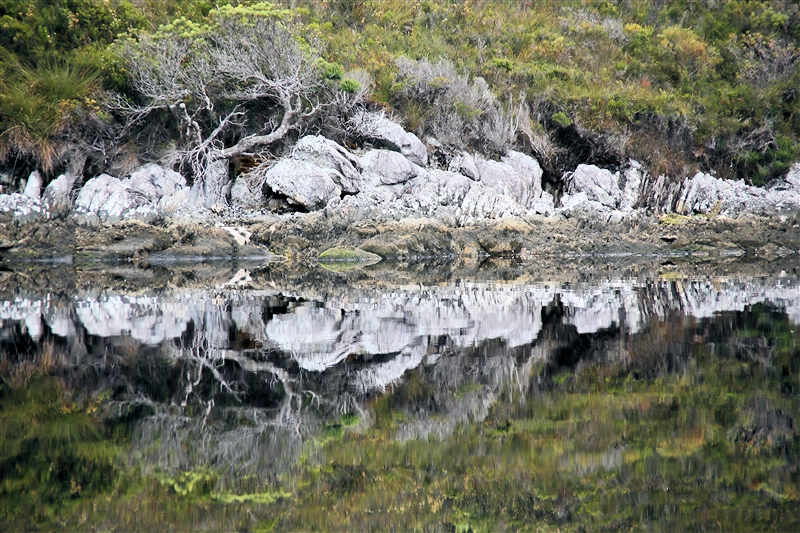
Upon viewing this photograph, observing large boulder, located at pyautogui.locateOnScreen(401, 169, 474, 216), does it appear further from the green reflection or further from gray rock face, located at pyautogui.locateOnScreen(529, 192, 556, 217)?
the green reflection

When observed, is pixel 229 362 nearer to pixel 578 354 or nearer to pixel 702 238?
pixel 578 354

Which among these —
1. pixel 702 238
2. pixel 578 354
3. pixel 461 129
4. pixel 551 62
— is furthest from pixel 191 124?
pixel 578 354

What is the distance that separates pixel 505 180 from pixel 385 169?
3106 mm

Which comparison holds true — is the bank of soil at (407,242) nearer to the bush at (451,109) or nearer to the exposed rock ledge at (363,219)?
the exposed rock ledge at (363,219)

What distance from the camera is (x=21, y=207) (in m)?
14.5

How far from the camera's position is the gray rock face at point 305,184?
592 inches

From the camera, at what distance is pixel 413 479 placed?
8.71 ft

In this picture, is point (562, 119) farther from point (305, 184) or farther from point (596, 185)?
point (305, 184)

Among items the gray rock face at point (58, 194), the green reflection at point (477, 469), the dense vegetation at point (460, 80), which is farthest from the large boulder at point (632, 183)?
the green reflection at point (477, 469)

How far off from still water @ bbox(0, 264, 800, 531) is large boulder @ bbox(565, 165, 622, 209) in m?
11.2

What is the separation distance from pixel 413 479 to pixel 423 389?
101 cm

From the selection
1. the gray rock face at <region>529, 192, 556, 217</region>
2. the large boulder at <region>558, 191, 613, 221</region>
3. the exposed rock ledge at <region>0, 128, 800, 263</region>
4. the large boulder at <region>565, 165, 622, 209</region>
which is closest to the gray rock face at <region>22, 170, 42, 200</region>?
the exposed rock ledge at <region>0, 128, 800, 263</region>

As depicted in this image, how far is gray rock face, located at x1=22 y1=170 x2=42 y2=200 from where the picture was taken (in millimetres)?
15176

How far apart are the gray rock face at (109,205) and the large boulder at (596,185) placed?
10.6 m
